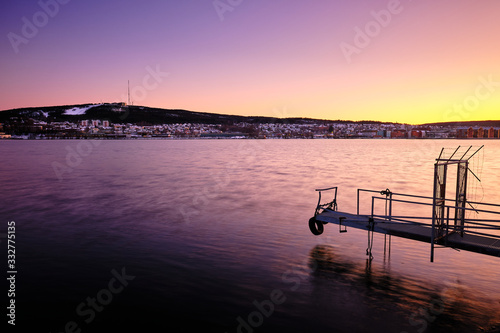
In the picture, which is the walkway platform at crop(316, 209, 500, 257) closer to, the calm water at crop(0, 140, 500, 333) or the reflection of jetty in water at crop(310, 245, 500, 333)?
the calm water at crop(0, 140, 500, 333)

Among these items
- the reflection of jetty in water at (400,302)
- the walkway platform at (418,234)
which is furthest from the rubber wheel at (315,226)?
the reflection of jetty in water at (400,302)

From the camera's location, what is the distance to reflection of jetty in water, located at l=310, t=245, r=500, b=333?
30.7 ft

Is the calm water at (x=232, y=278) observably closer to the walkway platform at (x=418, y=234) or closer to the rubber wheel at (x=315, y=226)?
the rubber wheel at (x=315, y=226)

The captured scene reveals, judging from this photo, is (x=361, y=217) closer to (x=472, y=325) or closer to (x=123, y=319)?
(x=472, y=325)

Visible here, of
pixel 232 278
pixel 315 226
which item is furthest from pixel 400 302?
pixel 315 226

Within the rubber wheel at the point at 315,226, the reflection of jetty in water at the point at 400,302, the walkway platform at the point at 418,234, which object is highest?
the walkway platform at the point at 418,234

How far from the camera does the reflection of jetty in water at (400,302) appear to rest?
9.34 m

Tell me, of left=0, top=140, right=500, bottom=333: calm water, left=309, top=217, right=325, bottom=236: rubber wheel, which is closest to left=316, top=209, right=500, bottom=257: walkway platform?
left=309, top=217, right=325, bottom=236: rubber wheel

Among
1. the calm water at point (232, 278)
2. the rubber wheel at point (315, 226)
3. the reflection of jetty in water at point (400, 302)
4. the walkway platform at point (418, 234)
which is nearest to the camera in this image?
the reflection of jetty in water at point (400, 302)

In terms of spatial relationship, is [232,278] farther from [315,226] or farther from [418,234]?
[418,234]

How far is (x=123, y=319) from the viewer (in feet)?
31.6

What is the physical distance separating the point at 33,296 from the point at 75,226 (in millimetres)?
9360

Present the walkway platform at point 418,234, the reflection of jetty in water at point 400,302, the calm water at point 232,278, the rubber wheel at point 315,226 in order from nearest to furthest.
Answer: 1. the reflection of jetty in water at point 400,302
2. the calm water at point 232,278
3. the walkway platform at point 418,234
4. the rubber wheel at point 315,226

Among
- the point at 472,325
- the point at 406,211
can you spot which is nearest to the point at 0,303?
the point at 472,325
